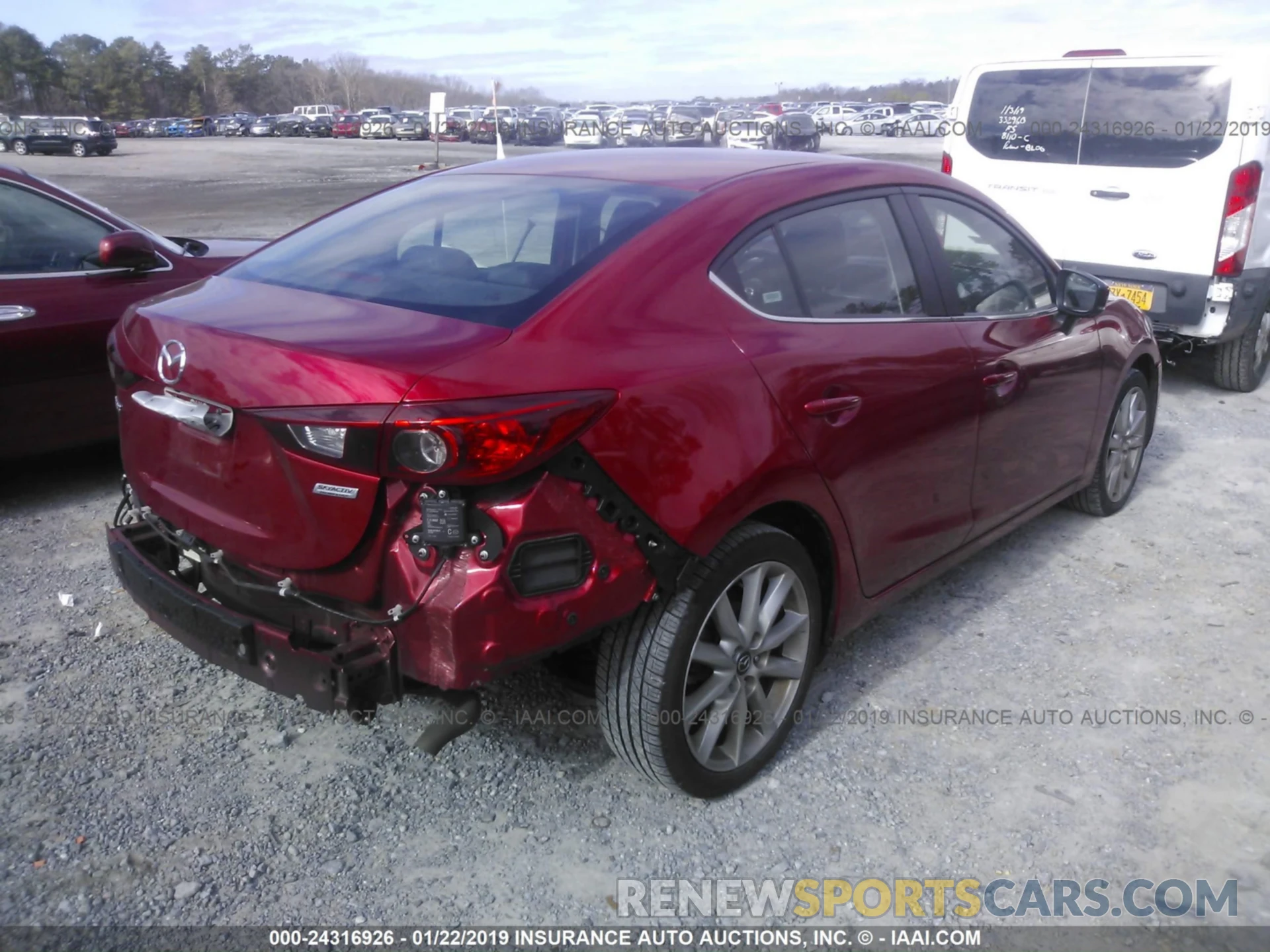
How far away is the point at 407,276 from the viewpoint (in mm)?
2887

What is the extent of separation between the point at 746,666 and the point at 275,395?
4.63 feet

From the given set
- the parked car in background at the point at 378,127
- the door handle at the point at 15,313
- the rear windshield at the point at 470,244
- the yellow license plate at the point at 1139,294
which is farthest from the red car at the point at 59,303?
the parked car in background at the point at 378,127

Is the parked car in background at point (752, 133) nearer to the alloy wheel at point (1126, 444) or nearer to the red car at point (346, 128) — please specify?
the red car at point (346, 128)

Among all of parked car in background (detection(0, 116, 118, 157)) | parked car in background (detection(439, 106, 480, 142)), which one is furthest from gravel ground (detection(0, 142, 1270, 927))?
parked car in background (detection(439, 106, 480, 142))

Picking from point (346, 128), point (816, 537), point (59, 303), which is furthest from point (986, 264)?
point (346, 128)

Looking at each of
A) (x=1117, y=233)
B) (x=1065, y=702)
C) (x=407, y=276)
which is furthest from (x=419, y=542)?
(x=1117, y=233)

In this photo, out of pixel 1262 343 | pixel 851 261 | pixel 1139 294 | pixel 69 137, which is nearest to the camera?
pixel 851 261

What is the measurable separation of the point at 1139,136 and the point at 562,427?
6.13 meters

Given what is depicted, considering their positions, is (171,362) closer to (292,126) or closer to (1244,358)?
(1244,358)

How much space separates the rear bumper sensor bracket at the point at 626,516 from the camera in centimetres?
236

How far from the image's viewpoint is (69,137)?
44125 millimetres

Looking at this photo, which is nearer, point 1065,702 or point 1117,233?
point 1065,702

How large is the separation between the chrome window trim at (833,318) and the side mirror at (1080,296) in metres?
0.65

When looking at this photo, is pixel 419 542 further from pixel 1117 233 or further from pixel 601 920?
pixel 1117 233
